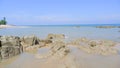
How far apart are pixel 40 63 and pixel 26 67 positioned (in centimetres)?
A: 90

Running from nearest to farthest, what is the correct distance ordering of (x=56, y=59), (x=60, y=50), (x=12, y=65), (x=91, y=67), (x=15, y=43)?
(x=91, y=67) → (x=12, y=65) → (x=56, y=59) → (x=60, y=50) → (x=15, y=43)

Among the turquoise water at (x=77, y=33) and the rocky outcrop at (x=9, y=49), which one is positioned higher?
the rocky outcrop at (x=9, y=49)

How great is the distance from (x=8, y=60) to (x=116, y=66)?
5.46 m

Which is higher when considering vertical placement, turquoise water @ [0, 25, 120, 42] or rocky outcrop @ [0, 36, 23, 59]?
rocky outcrop @ [0, 36, 23, 59]

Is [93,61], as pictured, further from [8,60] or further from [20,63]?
[8,60]

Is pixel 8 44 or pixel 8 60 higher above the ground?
pixel 8 44

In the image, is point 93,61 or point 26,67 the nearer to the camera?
point 26,67

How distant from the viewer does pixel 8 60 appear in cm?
1002

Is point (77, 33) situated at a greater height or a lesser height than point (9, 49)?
lesser

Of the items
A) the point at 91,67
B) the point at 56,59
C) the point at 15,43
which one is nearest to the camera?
the point at 91,67

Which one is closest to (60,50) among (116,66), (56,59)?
(56,59)

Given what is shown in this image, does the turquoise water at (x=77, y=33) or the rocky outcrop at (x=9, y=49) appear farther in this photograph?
the turquoise water at (x=77, y=33)

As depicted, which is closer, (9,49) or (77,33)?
(9,49)

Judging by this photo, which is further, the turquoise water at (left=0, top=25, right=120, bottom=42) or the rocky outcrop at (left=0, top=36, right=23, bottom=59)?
the turquoise water at (left=0, top=25, right=120, bottom=42)
